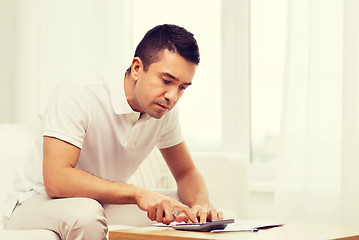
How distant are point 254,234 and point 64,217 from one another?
497mm

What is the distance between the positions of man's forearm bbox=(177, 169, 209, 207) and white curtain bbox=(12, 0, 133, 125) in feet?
4.61

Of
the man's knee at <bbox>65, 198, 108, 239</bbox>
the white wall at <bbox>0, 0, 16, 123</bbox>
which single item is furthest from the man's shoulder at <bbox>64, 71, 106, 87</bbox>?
the white wall at <bbox>0, 0, 16, 123</bbox>

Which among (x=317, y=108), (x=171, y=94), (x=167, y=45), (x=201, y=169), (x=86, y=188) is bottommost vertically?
(x=201, y=169)

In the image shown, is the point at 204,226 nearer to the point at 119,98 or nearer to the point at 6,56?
the point at 119,98

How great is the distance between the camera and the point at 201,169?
2.36 meters

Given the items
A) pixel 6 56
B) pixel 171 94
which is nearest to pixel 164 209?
pixel 171 94

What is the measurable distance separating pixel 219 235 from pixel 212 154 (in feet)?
3.69

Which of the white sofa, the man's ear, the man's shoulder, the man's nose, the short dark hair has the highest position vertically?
the short dark hair

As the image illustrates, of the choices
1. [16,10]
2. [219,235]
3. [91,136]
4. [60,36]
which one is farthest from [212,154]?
[16,10]

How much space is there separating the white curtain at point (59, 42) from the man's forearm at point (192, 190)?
4.61 ft

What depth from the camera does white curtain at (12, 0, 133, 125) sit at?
3.19m

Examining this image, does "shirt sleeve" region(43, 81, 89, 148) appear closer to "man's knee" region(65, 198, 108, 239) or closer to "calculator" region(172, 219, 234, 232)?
"man's knee" region(65, 198, 108, 239)

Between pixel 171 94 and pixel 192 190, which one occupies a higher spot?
pixel 171 94

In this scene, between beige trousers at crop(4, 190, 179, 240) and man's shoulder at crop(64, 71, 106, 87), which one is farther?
man's shoulder at crop(64, 71, 106, 87)
